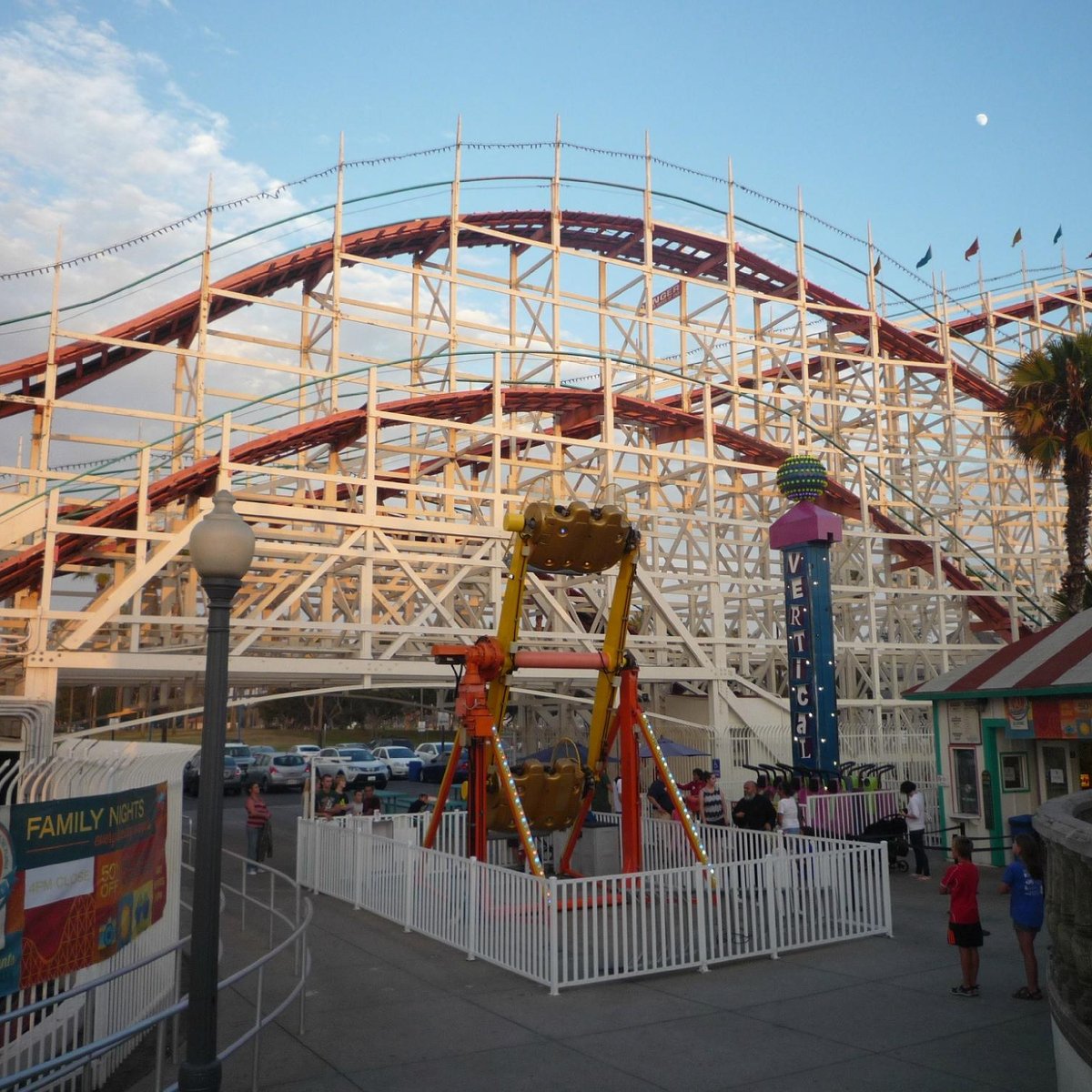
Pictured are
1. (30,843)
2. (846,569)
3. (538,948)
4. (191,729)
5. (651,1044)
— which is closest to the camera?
(30,843)

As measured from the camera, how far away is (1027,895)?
7855mm

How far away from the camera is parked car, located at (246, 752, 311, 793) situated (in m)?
30.2

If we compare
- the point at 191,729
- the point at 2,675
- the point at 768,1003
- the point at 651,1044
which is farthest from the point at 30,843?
the point at 191,729

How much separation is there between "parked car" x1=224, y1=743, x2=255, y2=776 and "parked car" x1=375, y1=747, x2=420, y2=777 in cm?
434

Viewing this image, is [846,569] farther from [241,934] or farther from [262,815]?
[241,934]

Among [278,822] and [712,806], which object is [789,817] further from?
[278,822]

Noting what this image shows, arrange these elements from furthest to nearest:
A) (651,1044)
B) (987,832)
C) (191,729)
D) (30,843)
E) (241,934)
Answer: (191,729), (987,832), (241,934), (651,1044), (30,843)

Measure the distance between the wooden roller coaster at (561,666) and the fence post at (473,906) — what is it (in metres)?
1.47

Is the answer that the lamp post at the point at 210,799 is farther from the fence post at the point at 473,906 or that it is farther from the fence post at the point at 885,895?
the fence post at the point at 885,895

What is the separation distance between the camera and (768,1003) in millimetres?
8141

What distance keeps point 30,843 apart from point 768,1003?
5.35 m

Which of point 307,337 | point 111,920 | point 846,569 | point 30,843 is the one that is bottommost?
point 111,920

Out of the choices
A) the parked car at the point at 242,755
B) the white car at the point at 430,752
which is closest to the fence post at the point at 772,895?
the parked car at the point at 242,755

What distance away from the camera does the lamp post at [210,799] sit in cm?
519
